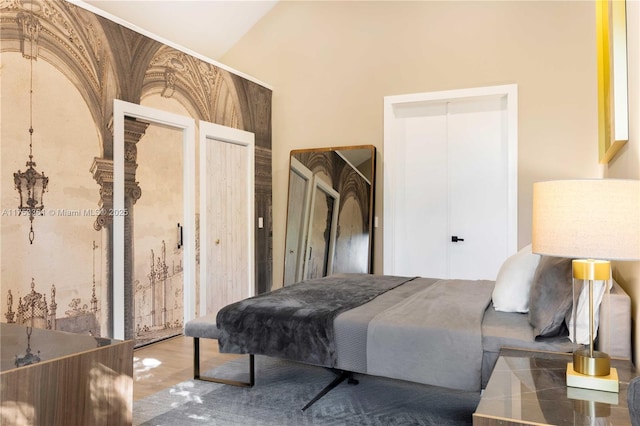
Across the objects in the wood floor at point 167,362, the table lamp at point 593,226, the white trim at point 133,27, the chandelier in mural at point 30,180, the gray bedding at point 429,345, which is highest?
the white trim at point 133,27

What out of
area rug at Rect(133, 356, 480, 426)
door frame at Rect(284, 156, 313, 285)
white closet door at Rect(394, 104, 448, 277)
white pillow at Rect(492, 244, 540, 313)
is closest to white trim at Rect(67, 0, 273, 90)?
door frame at Rect(284, 156, 313, 285)

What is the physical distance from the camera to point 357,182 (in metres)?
5.09

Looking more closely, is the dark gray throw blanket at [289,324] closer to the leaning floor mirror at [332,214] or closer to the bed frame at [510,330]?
the bed frame at [510,330]

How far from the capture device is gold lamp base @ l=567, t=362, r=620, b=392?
1.54m

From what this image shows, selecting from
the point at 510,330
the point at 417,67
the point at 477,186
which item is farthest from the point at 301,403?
the point at 417,67

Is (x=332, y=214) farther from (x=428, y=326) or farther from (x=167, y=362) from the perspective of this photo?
(x=428, y=326)

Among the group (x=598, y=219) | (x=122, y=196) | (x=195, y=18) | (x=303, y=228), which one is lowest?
(x=303, y=228)

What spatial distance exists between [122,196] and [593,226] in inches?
128

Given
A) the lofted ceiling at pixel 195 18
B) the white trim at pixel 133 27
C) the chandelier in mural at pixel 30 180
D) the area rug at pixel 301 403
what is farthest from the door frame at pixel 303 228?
the chandelier in mural at pixel 30 180

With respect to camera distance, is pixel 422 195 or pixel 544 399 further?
pixel 422 195

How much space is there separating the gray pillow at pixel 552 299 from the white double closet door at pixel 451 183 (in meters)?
2.44

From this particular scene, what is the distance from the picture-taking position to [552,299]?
83.4 inches

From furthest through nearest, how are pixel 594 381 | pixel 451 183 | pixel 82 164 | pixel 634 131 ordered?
pixel 451 183
pixel 82 164
pixel 634 131
pixel 594 381

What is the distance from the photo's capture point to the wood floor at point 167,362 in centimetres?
304
